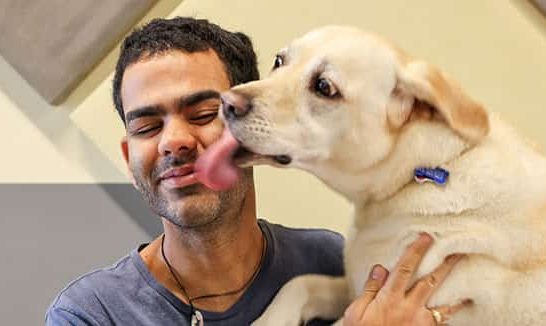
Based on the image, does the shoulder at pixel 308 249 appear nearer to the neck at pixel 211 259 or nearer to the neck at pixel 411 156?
the neck at pixel 211 259

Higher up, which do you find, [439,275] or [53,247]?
[53,247]

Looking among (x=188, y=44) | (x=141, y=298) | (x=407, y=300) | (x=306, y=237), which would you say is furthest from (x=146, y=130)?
(x=407, y=300)

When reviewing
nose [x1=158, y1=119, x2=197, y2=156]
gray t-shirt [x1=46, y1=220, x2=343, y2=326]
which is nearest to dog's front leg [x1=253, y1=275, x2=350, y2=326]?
gray t-shirt [x1=46, y1=220, x2=343, y2=326]

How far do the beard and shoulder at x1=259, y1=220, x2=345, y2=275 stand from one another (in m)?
0.13

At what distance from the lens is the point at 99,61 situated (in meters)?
1.67

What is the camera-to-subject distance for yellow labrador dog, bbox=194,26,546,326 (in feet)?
3.10

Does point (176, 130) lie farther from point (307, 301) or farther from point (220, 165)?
point (307, 301)

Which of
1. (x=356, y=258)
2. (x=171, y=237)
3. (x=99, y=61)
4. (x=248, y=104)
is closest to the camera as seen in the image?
(x=248, y=104)

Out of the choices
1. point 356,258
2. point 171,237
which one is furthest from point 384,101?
point 171,237

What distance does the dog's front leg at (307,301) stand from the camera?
3.49 ft

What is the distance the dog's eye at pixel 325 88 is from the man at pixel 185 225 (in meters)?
0.20

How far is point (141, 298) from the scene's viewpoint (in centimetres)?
113

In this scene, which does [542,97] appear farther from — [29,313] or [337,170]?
[29,313]

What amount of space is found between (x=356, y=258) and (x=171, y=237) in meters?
0.32
